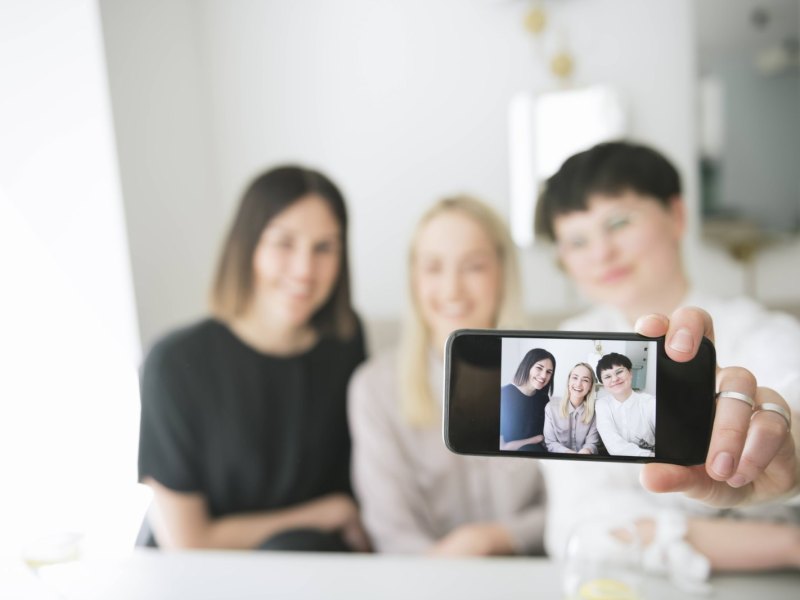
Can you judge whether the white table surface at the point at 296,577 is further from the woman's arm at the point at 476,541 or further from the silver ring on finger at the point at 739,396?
the silver ring on finger at the point at 739,396

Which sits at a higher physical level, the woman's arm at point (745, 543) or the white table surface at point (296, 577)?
the woman's arm at point (745, 543)

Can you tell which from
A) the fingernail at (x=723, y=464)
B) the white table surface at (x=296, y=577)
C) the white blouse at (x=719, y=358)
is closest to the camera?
the fingernail at (x=723, y=464)

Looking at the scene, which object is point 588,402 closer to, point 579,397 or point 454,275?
point 579,397

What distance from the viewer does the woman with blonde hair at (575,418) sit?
0.43 metres

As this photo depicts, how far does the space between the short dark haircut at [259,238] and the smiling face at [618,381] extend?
304 millimetres

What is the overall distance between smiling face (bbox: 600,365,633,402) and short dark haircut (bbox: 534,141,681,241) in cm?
18

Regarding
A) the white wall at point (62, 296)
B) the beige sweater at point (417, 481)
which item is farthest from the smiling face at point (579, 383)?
the white wall at point (62, 296)

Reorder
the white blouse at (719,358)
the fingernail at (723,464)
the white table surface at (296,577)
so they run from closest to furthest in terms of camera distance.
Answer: the fingernail at (723,464), the white blouse at (719,358), the white table surface at (296,577)

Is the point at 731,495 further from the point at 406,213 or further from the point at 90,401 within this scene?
the point at 90,401

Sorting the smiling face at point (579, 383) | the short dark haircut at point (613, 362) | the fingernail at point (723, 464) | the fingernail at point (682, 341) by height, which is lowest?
the fingernail at point (723, 464)

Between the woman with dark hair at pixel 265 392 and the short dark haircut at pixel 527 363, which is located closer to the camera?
the short dark haircut at pixel 527 363

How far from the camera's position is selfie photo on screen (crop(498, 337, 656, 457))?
43 cm

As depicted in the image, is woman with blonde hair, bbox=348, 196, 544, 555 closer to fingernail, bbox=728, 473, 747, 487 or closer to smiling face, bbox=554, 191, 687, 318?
smiling face, bbox=554, 191, 687, 318

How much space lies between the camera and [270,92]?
25.2 inches
